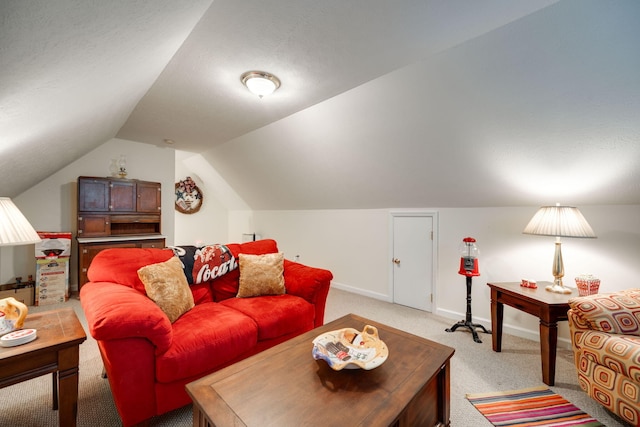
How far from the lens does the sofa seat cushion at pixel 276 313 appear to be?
6.12 ft

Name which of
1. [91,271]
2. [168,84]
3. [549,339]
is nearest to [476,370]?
[549,339]

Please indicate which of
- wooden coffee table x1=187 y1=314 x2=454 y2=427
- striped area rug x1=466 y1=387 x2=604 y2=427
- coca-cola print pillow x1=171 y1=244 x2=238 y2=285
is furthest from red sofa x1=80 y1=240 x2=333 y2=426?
striped area rug x1=466 y1=387 x2=604 y2=427

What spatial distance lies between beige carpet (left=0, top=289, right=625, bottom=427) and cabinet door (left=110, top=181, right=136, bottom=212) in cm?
209

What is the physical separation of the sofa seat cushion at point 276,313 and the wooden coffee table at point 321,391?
0.47 meters

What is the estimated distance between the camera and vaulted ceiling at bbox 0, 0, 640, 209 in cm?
120

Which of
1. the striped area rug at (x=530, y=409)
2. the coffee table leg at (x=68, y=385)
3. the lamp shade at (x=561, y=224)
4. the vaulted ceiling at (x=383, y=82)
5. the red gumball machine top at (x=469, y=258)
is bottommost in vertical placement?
the striped area rug at (x=530, y=409)

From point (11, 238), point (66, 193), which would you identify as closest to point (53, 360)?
point (11, 238)

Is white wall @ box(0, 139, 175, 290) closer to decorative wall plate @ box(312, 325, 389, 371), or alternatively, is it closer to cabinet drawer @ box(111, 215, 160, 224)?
cabinet drawer @ box(111, 215, 160, 224)

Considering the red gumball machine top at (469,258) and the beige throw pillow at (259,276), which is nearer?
the beige throw pillow at (259,276)

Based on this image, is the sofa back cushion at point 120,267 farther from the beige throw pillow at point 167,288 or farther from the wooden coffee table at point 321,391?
the wooden coffee table at point 321,391

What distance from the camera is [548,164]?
214cm

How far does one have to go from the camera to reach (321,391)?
1089 mm

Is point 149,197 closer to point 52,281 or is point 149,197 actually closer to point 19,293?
point 52,281

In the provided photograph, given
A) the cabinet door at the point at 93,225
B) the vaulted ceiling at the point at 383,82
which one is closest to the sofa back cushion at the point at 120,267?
the vaulted ceiling at the point at 383,82
